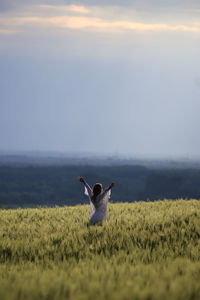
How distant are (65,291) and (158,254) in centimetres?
453

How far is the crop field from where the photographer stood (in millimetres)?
6992

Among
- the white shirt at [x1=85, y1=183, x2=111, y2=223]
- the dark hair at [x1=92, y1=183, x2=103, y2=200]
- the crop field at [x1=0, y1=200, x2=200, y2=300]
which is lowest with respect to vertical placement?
the crop field at [x1=0, y1=200, x2=200, y2=300]

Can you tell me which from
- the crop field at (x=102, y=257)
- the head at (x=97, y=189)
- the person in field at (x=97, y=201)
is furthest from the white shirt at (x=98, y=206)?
the crop field at (x=102, y=257)

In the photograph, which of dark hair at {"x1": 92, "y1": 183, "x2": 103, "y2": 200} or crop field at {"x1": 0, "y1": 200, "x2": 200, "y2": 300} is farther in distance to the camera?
dark hair at {"x1": 92, "y1": 183, "x2": 103, "y2": 200}

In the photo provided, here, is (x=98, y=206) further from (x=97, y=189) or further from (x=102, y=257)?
(x=102, y=257)

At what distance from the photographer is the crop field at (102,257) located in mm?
6992

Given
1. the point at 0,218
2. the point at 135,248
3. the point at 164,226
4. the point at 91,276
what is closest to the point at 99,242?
the point at 135,248

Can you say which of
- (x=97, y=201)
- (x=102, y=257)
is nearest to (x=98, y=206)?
(x=97, y=201)

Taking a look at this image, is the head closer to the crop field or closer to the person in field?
the person in field

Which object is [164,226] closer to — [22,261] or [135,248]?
[135,248]

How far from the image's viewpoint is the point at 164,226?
14398 millimetres

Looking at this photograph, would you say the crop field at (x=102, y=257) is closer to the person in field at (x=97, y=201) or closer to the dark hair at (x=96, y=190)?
the person in field at (x=97, y=201)

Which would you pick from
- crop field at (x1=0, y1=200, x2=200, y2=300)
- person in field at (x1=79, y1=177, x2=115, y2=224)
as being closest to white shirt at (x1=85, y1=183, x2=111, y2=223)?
person in field at (x1=79, y1=177, x2=115, y2=224)

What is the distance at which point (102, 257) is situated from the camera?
10930mm
